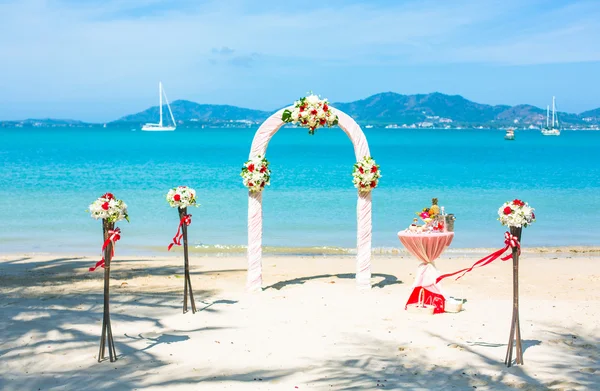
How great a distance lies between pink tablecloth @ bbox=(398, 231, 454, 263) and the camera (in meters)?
11.3

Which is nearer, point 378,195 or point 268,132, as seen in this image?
point 268,132

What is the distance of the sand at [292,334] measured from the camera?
804 centimetres

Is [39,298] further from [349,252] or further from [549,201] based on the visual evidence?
[549,201]

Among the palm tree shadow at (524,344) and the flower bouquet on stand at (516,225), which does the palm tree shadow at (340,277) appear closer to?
the palm tree shadow at (524,344)

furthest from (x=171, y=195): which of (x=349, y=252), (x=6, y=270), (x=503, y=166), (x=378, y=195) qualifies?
(x=503, y=166)

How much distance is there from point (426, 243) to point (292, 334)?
2.70 meters

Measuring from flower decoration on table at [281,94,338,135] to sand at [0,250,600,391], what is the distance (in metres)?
2.88

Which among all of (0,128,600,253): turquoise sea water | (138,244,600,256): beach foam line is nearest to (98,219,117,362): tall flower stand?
(138,244,600,256): beach foam line

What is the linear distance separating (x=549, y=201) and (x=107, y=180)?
1086 inches

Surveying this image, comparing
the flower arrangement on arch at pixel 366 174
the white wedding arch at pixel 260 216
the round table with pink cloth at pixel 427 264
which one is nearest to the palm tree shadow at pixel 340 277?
the white wedding arch at pixel 260 216

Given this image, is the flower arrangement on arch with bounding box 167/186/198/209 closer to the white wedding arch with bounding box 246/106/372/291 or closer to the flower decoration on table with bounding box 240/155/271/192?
the flower decoration on table with bounding box 240/155/271/192

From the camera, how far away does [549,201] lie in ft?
116

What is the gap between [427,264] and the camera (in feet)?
37.9

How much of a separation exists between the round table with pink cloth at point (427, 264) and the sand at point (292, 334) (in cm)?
35
